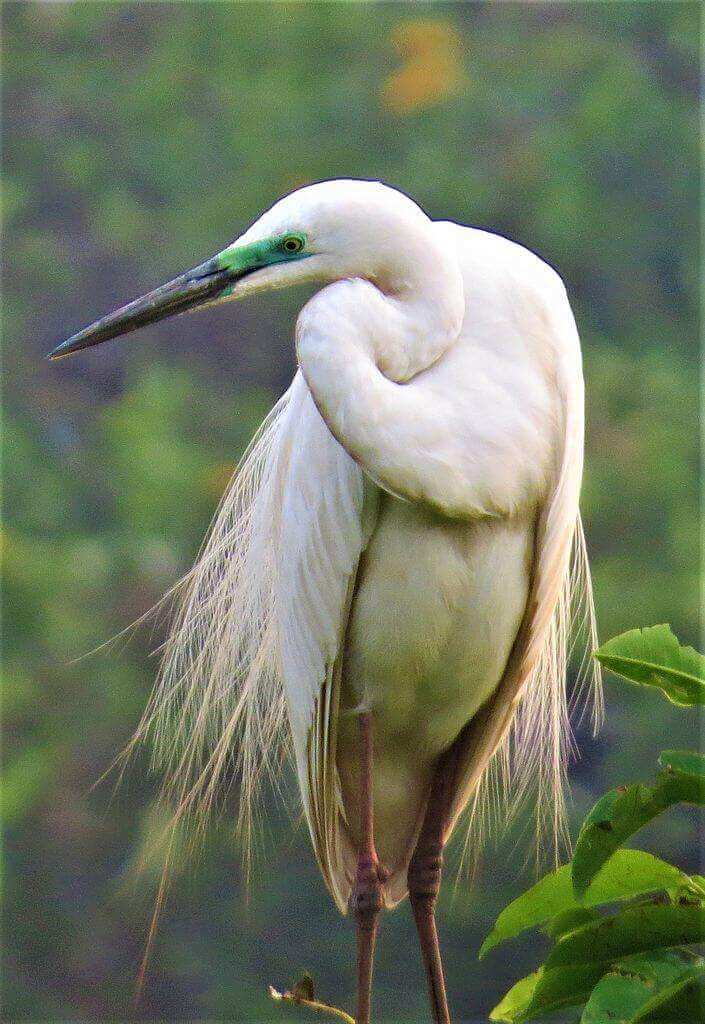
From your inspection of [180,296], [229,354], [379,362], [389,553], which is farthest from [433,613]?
[229,354]

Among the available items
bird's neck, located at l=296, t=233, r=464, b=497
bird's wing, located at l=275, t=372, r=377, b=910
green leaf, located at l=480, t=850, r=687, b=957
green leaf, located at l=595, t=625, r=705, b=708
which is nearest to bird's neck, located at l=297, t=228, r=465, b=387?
bird's neck, located at l=296, t=233, r=464, b=497

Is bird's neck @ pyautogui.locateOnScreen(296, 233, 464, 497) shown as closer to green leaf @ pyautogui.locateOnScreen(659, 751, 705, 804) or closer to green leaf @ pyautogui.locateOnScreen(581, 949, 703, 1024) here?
green leaf @ pyautogui.locateOnScreen(659, 751, 705, 804)

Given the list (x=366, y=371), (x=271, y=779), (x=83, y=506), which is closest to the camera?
(x=366, y=371)

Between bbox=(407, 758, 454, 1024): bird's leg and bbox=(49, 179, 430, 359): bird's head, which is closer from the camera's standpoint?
bbox=(49, 179, 430, 359): bird's head

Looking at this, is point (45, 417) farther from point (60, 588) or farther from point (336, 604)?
point (336, 604)

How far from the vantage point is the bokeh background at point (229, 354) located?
4.85m

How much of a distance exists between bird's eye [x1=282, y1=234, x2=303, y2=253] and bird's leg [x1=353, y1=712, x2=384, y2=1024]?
1.44ft

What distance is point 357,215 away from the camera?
1.09 metres

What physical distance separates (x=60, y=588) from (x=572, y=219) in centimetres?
311

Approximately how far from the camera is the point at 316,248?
110 cm

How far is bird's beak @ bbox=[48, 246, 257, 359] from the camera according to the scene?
1.11m

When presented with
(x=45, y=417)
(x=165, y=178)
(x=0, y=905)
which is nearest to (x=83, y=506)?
(x=45, y=417)

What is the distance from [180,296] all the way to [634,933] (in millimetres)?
584

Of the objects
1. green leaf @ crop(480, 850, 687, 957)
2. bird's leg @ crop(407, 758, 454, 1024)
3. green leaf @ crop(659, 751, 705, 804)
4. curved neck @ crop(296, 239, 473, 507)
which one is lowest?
bird's leg @ crop(407, 758, 454, 1024)
